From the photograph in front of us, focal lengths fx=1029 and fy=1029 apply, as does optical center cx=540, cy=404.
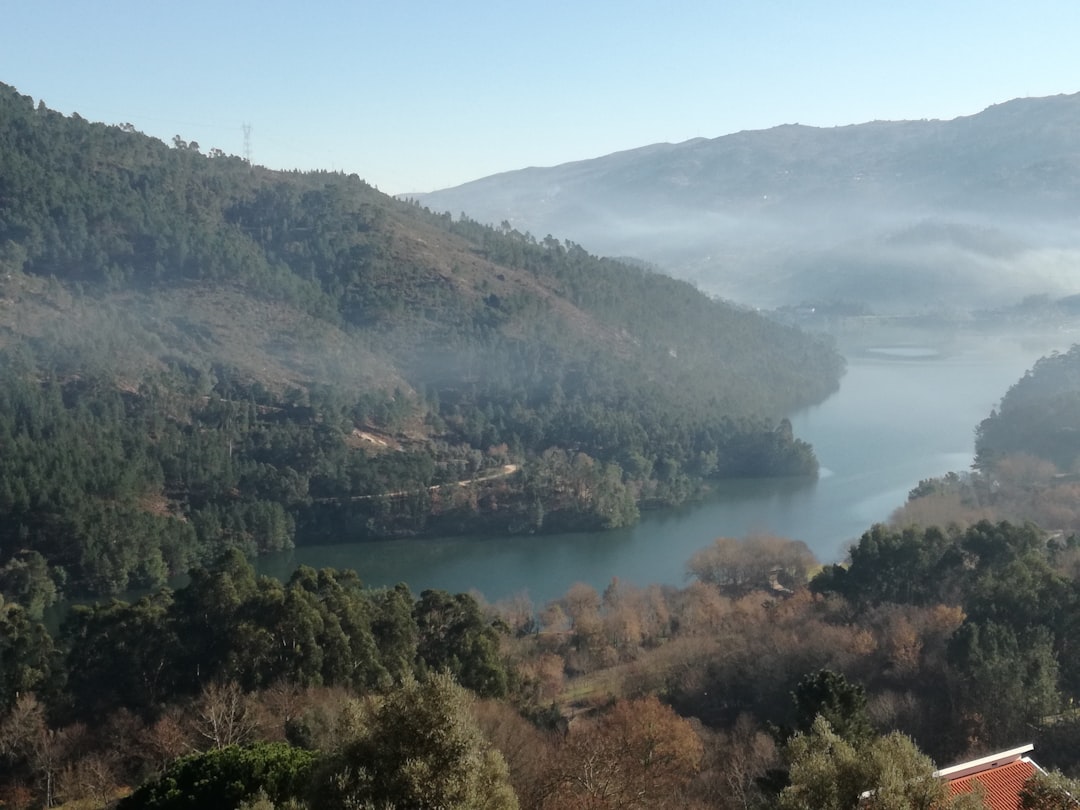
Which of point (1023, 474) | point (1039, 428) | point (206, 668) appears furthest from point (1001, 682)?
point (1039, 428)

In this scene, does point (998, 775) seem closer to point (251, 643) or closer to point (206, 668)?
point (251, 643)

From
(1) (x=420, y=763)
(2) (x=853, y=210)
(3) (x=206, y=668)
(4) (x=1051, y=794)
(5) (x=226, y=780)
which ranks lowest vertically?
(3) (x=206, y=668)

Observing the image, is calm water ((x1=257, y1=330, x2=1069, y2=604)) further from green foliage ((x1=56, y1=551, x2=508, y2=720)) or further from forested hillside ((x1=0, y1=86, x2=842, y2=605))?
green foliage ((x1=56, y1=551, x2=508, y2=720))

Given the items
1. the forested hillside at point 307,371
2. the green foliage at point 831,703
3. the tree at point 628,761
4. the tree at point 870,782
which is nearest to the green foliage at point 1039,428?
the forested hillside at point 307,371

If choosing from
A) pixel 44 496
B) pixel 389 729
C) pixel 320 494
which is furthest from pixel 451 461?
pixel 389 729

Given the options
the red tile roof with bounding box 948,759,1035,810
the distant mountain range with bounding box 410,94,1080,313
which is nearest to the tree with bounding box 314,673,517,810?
the red tile roof with bounding box 948,759,1035,810

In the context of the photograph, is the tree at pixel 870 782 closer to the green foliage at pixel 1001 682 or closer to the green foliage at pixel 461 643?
the green foliage at pixel 1001 682

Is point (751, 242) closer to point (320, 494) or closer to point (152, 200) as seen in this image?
point (152, 200)
